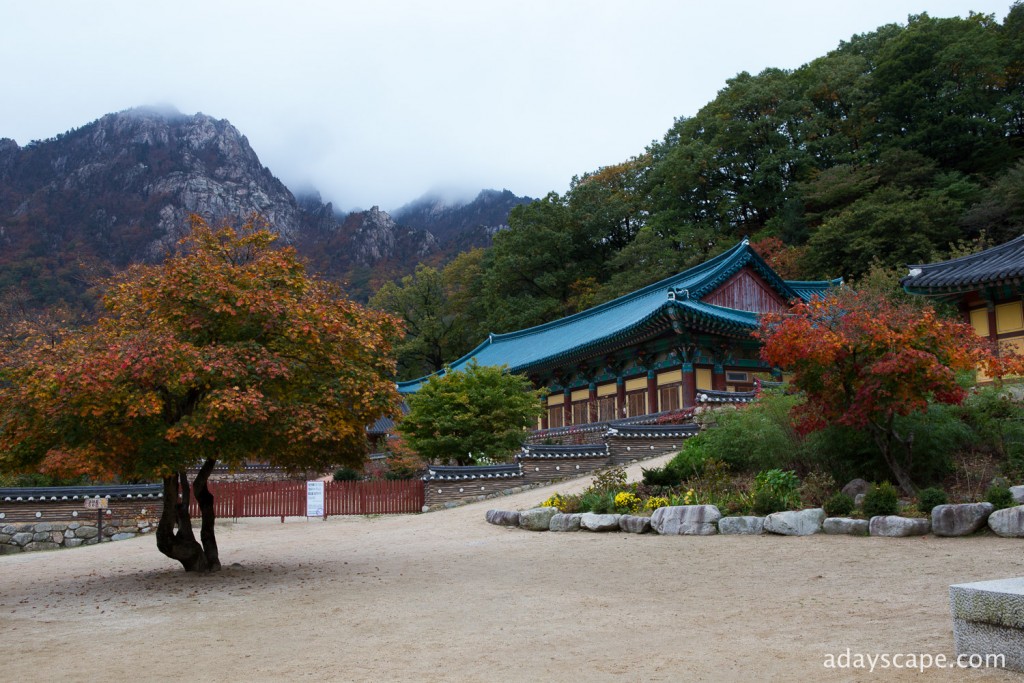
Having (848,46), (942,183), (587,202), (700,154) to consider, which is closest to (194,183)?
(587,202)

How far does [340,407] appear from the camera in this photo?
13.1m

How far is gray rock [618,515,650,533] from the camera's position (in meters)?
15.5

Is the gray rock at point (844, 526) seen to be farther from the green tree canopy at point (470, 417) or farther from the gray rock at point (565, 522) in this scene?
the green tree canopy at point (470, 417)

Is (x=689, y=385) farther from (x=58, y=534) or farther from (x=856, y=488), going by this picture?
(x=58, y=534)

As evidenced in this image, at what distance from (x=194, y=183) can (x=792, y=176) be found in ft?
210

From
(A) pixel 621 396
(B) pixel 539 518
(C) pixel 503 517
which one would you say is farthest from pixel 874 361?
(A) pixel 621 396

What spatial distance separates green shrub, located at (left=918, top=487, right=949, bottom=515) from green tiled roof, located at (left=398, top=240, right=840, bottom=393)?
15.9 metres

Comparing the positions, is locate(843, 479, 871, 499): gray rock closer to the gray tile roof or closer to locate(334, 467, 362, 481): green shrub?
the gray tile roof

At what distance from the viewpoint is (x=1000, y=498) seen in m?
11.9

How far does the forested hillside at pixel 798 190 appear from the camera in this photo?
137 feet

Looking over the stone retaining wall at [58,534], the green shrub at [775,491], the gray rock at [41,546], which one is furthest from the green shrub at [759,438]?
the gray rock at [41,546]

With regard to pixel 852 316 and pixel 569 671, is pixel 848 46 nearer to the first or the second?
pixel 852 316

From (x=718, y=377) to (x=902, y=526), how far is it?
19.9 m

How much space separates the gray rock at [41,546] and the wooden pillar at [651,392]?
67.8 ft
